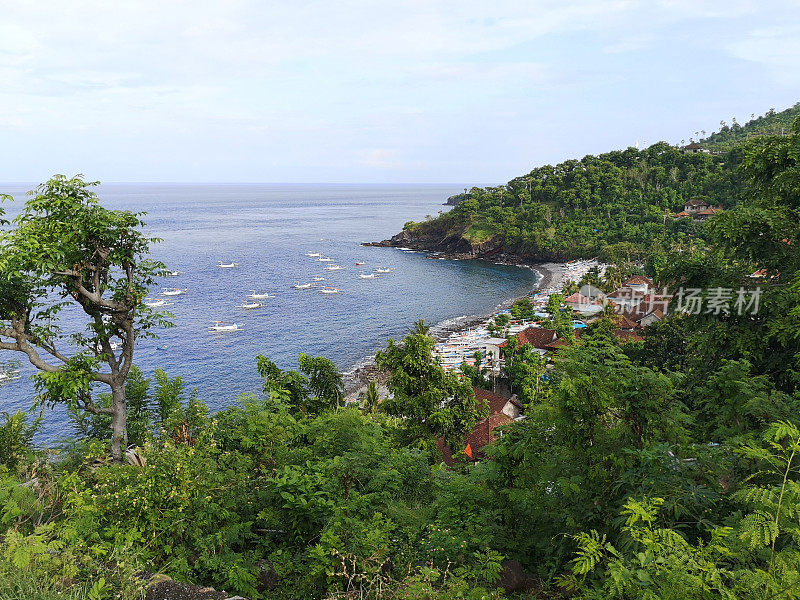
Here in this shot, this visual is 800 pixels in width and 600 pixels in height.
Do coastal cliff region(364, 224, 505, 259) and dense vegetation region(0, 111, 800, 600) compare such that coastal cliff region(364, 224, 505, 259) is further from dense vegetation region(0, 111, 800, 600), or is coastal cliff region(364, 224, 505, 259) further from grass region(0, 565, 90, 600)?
grass region(0, 565, 90, 600)

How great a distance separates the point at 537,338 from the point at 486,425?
48.8 ft

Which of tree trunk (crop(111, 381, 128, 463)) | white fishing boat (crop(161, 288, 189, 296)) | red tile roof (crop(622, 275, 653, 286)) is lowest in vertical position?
white fishing boat (crop(161, 288, 189, 296))

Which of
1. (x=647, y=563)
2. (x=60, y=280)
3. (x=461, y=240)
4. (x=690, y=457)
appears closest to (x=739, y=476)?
(x=690, y=457)

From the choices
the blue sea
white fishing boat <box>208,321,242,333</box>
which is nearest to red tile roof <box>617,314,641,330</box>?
the blue sea

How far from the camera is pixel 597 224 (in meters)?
71.4

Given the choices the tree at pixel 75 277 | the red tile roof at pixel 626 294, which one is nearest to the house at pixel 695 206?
the red tile roof at pixel 626 294

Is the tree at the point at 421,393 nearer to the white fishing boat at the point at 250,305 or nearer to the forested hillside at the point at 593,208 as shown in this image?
the white fishing boat at the point at 250,305

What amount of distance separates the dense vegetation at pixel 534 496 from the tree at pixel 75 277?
143 centimetres

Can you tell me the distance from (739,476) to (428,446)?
9413mm

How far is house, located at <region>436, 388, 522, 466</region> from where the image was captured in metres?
15.7

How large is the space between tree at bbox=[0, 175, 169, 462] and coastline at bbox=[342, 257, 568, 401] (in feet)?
62.5

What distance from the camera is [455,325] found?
4197 cm

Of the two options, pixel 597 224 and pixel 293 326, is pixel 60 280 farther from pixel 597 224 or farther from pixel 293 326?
pixel 597 224

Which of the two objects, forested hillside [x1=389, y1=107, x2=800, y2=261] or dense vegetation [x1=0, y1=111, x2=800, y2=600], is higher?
forested hillside [x1=389, y1=107, x2=800, y2=261]
